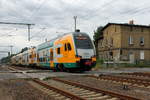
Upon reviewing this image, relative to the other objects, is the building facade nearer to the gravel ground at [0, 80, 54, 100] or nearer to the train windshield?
the train windshield

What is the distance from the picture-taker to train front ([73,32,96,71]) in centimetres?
1711

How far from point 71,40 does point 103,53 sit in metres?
30.0

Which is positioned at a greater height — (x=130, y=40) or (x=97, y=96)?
(x=130, y=40)

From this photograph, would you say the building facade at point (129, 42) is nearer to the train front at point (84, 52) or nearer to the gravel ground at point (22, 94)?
the train front at point (84, 52)

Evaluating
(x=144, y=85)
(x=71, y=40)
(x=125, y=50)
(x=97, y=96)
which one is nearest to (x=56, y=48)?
(x=71, y=40)

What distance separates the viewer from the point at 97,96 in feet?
24.5

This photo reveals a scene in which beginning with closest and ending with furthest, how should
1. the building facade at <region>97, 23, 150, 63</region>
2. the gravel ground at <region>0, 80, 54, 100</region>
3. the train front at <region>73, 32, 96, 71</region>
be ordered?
the gravel ground at <region>0, 80, 54, 100</region> → the train front at <region>73, 32, 96, 71</region> → the building facade at <region>97, 23, 150, 63</region>

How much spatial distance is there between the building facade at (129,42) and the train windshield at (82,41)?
2133 cm

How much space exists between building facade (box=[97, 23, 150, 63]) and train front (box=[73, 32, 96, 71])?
21.5 m

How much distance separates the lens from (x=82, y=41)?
17938mm

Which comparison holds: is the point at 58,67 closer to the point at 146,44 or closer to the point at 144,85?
the point at 144,85

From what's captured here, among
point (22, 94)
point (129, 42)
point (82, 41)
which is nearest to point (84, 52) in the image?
point (82, 41)

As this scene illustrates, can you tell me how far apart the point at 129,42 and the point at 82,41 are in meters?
24.8

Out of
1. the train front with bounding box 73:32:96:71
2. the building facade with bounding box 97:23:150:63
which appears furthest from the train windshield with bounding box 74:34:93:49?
the building facade with bounding box 97:23:150:63
